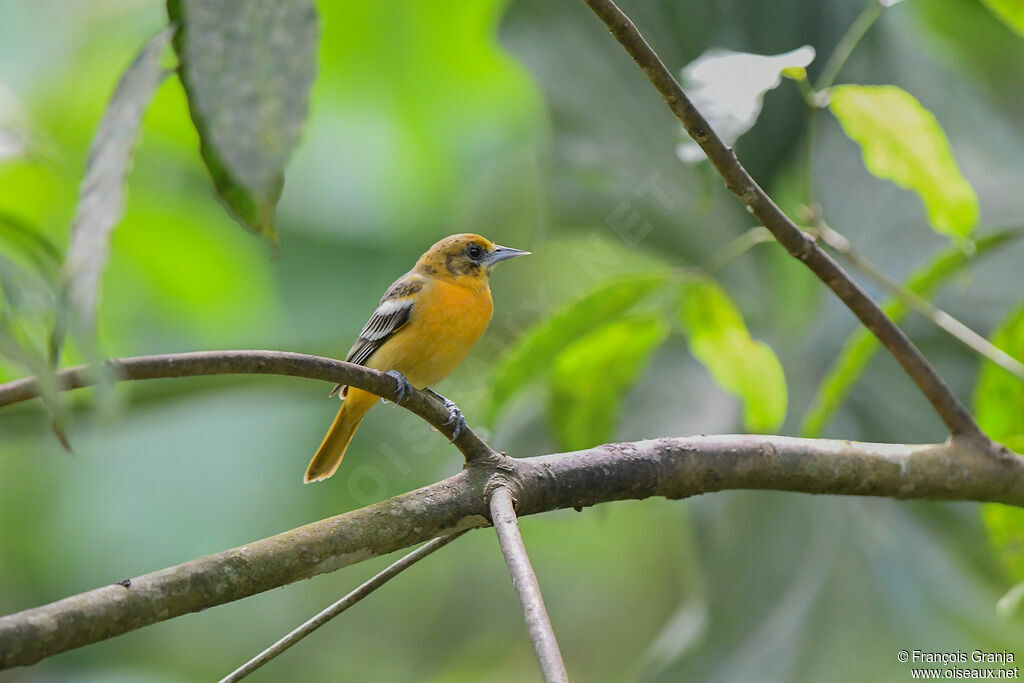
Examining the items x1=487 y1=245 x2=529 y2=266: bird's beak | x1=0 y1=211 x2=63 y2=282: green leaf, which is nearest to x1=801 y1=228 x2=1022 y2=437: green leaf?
x1=487 y1=245 x2=529 y2=266: bird's beak

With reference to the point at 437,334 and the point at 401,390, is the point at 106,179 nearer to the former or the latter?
the point at 401,390

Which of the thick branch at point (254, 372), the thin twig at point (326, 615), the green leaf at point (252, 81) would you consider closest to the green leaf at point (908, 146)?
the thick branch at point (254, 372)

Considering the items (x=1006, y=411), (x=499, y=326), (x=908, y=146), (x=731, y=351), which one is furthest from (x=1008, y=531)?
(x=499, y=326)

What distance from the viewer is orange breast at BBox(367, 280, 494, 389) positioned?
2.74m

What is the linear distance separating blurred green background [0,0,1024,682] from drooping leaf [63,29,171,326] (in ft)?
7.40

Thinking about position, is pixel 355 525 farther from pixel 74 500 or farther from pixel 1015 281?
pixel 74 500

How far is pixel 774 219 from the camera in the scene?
175cm

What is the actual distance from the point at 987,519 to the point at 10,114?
2311 mm

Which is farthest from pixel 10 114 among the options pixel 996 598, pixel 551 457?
pixel 996 598

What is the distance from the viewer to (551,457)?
1744mm

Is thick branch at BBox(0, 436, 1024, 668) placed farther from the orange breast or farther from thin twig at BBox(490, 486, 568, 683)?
the orange breast

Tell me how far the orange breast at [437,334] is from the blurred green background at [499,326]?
1.70 feet

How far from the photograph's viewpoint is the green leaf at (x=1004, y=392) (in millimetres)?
2289

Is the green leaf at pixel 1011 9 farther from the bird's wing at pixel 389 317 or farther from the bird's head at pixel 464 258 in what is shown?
the bird's wing at pixel 389 317
